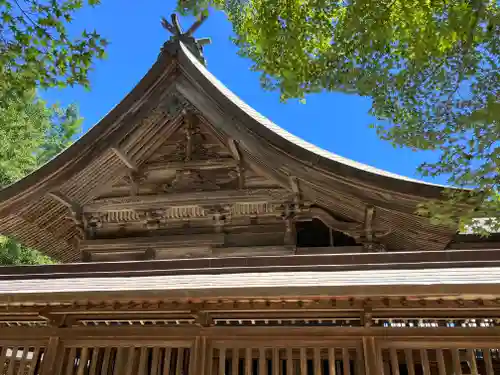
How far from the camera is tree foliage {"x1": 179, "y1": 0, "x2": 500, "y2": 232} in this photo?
171 inches

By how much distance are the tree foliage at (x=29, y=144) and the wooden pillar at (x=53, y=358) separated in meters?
9.72

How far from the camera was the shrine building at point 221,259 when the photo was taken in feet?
14.0

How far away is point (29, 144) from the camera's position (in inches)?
717

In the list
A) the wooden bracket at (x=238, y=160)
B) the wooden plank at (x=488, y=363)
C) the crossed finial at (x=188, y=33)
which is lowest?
the wooden plank at (x=488, y=363)

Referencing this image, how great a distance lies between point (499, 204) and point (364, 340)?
1987 millimetres

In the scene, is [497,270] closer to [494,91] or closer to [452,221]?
[452,221]

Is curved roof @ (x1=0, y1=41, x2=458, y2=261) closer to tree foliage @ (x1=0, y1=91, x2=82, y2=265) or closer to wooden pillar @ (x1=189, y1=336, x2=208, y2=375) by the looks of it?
wooden pillar @ (x1=189, y1=336, x2=208, y2=375)

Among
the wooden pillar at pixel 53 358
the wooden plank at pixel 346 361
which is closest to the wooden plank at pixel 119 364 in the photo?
the wooden pillar at pixel 53 358

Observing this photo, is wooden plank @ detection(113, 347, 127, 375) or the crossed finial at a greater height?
the crossed finial

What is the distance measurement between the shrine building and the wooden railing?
0.02m

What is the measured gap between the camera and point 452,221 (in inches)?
196

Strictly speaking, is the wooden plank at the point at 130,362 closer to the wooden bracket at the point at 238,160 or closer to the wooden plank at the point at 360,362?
the wooden plank at the point at 360,362

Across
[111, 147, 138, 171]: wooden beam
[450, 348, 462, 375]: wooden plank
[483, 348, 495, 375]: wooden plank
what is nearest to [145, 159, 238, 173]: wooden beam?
[111, 147, 138, 171]: wooden beam

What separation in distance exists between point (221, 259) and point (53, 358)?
213cm
